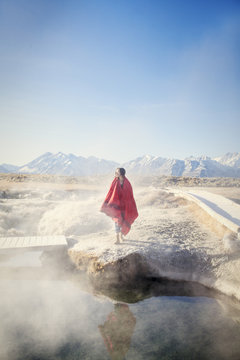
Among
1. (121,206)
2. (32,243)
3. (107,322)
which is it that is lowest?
(107,322)

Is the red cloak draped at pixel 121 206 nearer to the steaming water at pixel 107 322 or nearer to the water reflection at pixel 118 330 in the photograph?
the steaming water at pixel 107 322

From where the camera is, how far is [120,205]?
5.34 meters

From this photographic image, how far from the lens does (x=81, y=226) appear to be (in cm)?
768

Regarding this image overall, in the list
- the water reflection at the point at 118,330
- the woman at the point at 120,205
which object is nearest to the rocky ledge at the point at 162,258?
the woman at the point at 120,205

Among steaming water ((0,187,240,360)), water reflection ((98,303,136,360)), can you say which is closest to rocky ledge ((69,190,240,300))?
steaming water ((0,187,240,360))

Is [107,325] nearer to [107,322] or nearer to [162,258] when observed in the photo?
[107,322]

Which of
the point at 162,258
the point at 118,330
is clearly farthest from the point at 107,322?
the point at 162,258

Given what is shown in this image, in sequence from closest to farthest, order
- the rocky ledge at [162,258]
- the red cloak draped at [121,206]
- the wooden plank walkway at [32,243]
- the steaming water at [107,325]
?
the steaming water at [107,325]
the rocky ledge at [162,258]
the red cloak draped at [121,206]
the wooden plank walkway at [32,243]

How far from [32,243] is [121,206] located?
7.06 ft

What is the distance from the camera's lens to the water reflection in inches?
126

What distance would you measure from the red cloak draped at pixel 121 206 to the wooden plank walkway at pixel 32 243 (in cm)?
133

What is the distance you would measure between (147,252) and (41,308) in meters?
2.11

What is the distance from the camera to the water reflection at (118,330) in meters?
3.19

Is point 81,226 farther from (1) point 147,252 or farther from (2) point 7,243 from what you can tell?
(1) point 147,252
